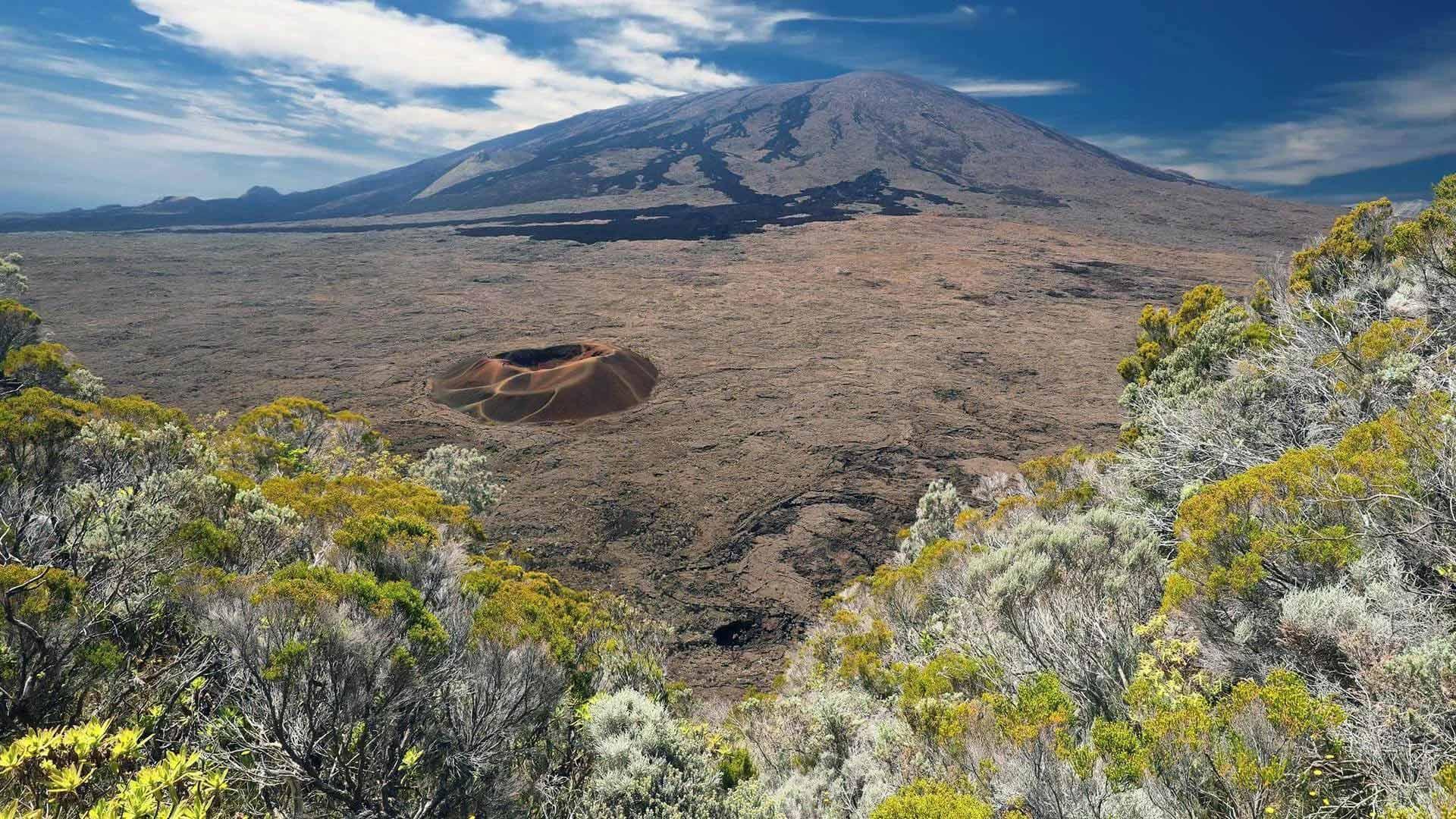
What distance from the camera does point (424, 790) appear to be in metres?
4.39

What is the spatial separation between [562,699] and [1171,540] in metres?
6.21

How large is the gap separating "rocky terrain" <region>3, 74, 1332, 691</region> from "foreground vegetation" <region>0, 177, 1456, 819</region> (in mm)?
4476

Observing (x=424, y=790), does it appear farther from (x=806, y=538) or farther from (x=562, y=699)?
(x=806, y=538)

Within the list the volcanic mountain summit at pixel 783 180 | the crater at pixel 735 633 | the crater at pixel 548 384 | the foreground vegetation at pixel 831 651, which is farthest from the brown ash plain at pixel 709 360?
the volcanic mountain summit at pixel 783 180

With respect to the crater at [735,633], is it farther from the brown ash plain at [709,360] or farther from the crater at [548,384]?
the crater at [548,384]

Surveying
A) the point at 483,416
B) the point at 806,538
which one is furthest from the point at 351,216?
the point at 806,538

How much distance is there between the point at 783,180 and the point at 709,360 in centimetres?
7054

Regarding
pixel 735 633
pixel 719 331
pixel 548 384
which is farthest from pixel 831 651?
pixel 719 331

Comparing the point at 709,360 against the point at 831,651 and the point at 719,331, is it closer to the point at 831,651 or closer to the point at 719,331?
the point at 719,331

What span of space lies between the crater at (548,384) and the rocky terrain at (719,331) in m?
0.68

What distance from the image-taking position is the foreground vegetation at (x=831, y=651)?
2.97 metres

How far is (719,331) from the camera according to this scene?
28781 millimetres

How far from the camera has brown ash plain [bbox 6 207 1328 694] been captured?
12.7 metres

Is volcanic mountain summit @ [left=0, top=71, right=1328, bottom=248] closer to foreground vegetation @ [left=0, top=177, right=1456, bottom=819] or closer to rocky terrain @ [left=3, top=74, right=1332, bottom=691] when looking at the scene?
rocky terrain @ [left=3, top=74, right=1332, bottom=691]
